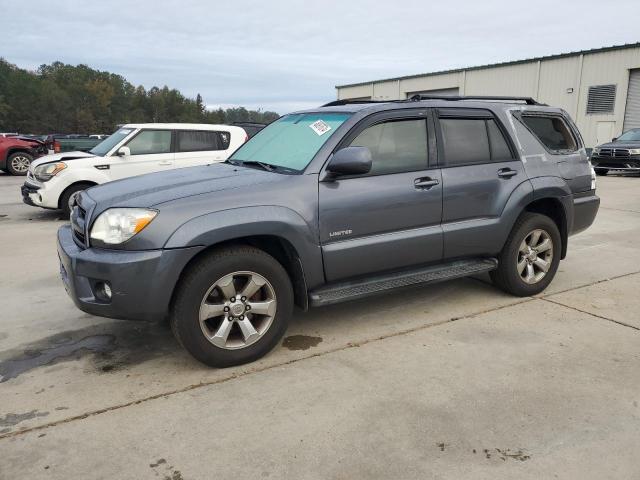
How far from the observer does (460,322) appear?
4.29 metres

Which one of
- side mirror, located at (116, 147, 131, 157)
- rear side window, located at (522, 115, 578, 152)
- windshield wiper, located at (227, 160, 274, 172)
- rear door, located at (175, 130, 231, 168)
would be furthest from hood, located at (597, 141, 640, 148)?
windshield wiper, located at (227, 160, 274, 172)

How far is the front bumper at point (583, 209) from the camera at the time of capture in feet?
17.0

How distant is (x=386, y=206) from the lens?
391 centimetres

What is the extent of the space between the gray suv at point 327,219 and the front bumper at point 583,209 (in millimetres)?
59

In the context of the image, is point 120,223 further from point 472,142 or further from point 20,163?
point 20,163

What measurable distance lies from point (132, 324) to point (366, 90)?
130 feet

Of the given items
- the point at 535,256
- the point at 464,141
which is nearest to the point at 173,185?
the point at 464,141

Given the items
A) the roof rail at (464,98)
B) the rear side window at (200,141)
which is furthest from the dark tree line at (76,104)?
the roof rail at (464,98)

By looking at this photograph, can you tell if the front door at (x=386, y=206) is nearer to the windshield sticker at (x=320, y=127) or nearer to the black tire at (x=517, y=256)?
the windshield sticker at (x=320, y=127)

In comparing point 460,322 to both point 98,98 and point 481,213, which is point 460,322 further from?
point 98,98

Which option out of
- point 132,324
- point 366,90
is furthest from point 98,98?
point 132,324

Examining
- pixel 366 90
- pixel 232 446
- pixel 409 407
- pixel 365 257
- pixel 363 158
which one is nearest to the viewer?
pixel 232 446

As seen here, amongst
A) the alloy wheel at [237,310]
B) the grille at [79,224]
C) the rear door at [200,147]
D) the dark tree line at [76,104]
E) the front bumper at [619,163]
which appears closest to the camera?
the alloy wheel at [237,310]

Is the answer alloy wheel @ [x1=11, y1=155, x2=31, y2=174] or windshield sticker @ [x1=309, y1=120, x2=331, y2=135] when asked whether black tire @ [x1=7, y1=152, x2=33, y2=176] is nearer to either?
alloy wheel @ [x1=11, y1=155, x2=31, y2=174]
